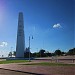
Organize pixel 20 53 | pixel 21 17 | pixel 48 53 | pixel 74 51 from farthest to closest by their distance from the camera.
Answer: pixel 48 53
pixel 74 51
pixel 20 53
pixel 21 17

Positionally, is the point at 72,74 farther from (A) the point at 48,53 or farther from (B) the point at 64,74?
(A) the point at 48,53

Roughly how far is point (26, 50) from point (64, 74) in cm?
11326

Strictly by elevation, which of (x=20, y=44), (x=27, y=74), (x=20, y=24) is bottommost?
Answer: (x=27, y=74)

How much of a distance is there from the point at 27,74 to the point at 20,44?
88650 millimetres

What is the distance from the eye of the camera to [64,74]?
69.8ft

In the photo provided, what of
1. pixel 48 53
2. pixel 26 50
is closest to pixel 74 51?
pixel 48 53

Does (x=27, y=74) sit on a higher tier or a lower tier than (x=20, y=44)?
lower

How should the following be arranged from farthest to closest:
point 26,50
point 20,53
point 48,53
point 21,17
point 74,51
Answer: point 48,53
point 74,51
point 26,50
point 20,53
point 21,17

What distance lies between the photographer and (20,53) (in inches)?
4469

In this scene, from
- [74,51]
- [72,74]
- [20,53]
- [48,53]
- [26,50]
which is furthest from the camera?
[48,53]

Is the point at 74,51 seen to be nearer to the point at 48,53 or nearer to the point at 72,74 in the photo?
the point at 48,53

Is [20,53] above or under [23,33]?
under

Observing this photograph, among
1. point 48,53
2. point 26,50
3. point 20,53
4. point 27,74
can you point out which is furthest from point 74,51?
point 27,74

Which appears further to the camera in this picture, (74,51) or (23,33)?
(74,51)
